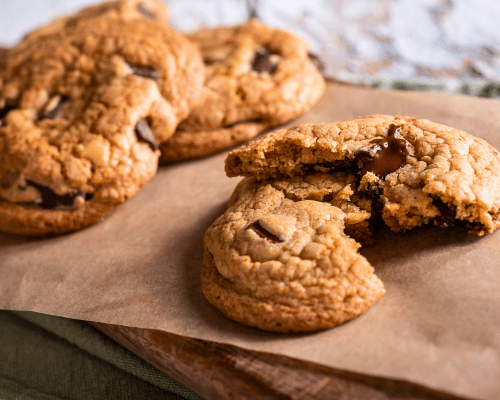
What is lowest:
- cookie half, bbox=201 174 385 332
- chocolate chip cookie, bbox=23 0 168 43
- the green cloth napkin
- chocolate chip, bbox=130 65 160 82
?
the green cloth napkin

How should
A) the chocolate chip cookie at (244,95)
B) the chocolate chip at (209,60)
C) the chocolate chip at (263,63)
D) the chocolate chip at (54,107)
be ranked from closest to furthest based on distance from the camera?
the chocolate chip at (54,107) → the chocolate chip cookie at (244,95) → the chocolate chip at (263,63) → the chocolate chip at (209,60)

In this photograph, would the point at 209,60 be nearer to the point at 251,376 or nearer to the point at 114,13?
the point at 114,13

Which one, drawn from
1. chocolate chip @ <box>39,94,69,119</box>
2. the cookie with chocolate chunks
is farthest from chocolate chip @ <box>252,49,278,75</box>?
chocolate chip @ <box>39,94,69,119</box>

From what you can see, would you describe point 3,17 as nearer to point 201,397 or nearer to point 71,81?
point 71,81

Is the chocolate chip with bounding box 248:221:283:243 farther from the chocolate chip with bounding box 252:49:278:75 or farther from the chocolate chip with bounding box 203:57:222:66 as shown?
the chocolate chip with bounding box 203:57:222:66

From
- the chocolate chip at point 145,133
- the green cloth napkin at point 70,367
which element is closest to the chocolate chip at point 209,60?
the chocolate chip at point 145,133

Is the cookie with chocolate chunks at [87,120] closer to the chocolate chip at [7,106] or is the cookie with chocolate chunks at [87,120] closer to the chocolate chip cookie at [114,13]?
the chocolate chip at [7,106]
